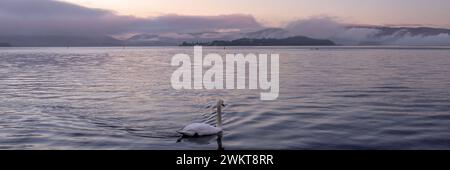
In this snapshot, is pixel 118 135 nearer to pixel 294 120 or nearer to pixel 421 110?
pixel 294 120

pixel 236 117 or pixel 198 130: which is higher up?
pixel 236 117

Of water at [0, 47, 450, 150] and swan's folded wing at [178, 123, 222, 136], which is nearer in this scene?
water at [0, 47, 450, 150]

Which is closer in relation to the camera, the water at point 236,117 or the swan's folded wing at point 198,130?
the water at point 236,117
